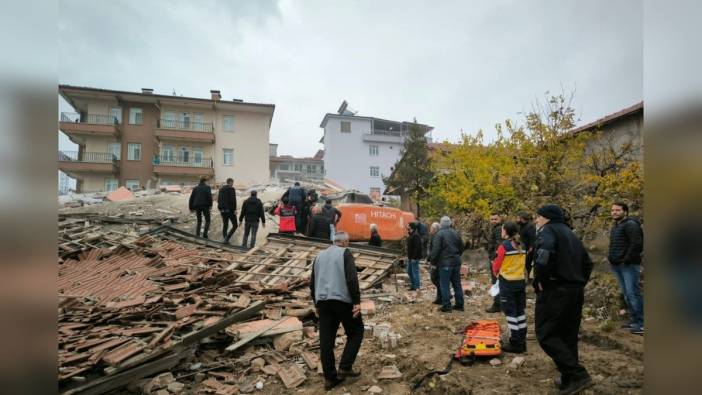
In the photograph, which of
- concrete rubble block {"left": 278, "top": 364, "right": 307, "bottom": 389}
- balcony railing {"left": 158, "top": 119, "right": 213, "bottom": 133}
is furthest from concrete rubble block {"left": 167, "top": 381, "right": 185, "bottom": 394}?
balcony railing {"left": 158, "top": 119, "right": 213, "bottom": 133}

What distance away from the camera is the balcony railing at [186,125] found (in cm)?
3700

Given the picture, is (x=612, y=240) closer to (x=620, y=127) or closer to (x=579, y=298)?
(x=579, y=298)

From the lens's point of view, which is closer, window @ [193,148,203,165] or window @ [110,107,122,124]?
window @ [110,107,122,124]

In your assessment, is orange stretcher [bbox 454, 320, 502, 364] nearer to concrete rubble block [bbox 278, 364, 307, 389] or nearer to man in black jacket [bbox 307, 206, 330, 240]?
concrete rubble block [bbox 278, 364, 307, 389]

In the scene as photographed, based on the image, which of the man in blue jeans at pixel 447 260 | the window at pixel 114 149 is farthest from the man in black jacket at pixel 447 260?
the window at pixel 114 149

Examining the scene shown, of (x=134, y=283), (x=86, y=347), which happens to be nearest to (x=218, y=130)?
(x=134, y=283)

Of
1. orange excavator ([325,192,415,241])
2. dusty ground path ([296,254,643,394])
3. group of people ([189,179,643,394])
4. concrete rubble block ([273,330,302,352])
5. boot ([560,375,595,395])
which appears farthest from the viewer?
orange excavator ([325,192,415,241])

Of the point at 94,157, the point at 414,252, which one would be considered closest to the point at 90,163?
the point at 94,157

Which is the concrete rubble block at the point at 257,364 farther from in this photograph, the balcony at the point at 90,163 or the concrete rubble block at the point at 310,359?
the balcony at the point at 90,163

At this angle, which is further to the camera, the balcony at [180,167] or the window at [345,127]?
the window at [345,127]

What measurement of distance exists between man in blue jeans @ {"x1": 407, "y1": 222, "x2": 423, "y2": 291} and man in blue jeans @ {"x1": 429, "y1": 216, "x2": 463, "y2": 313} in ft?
5.11

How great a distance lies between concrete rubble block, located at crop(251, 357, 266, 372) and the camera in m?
5.62

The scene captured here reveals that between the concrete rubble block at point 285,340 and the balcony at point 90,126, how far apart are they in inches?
1473

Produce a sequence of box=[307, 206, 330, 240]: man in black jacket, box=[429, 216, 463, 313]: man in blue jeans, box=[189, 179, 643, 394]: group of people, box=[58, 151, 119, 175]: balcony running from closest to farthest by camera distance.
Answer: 1. box=[189, 179, 643, 394]: group of people
2. box=[429, 216, 463, 313]: man in blue jeans
3. box=[307, 206, 330, 240]: man in black jacket
4. box=[58, 151, 119, 175]: balcony
